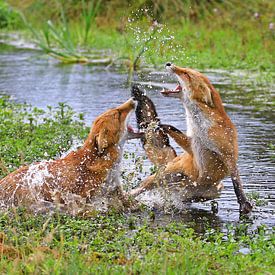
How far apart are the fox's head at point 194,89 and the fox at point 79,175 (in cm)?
78

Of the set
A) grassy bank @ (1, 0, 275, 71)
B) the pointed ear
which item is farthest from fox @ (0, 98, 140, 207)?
grassy bank @ (1, 0, 275, 71)

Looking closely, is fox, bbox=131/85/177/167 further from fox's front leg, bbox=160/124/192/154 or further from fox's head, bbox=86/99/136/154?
fox's head, bbox=86/99/136/154

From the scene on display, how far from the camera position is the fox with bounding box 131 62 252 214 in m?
8.38

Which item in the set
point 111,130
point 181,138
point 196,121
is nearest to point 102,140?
point 111,130

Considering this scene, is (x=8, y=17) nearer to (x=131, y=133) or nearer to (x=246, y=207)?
(x=131, y=133)

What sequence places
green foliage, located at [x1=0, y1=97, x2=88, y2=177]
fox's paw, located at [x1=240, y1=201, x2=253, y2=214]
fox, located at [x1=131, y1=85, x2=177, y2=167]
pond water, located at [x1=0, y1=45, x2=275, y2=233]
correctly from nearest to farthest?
1. fox's paw, located at [x1=240, y1=201, x2=253, y2=214]
2. pond water, located at [x1=0, y1=45, x2=275, y2=233]
3. fox, located at [x1=131, y1=85, x2=177, y2=167]
4. green foliage, located at [x1=0, y1=97, x2=88, y2=177]

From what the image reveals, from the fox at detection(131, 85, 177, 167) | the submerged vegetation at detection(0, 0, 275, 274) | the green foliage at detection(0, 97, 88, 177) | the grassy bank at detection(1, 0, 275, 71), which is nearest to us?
the submerged vegetation at detection(0, 0, 275, 274)

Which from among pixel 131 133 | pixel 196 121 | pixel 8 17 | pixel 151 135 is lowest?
pixel 8 17

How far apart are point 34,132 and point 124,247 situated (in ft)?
17.5

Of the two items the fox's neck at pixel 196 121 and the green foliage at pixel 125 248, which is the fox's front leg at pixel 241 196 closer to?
the fox's neck at pixel 196 121

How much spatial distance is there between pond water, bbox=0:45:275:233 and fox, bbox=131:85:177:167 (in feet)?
2.00

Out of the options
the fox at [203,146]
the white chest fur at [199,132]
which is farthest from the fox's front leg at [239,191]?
Result: the white chest fur at [199,132]

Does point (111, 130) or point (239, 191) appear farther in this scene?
point (239, 191)

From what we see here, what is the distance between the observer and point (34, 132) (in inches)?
468
